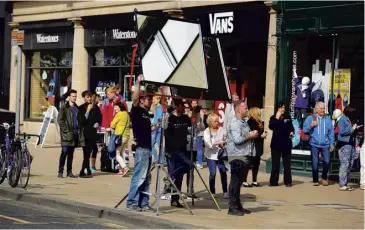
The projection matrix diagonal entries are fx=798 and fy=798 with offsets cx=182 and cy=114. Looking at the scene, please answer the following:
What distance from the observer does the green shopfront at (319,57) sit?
58.6 ft

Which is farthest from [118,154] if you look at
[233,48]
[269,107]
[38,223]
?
[38,223]

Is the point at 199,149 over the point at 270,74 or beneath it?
beneath

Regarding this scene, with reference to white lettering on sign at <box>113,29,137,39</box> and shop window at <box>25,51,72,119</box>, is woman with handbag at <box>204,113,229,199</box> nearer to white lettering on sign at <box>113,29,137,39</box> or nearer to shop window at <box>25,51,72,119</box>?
white lettering on sign at <box>113,29,137,39</box>

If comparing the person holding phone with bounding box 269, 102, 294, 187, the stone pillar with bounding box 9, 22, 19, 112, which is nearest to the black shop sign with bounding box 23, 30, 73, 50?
the stone pillar with bounding box 9, 22, 19, 112

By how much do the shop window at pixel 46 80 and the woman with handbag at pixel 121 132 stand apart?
9141 millimetres

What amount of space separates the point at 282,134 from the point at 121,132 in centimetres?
361

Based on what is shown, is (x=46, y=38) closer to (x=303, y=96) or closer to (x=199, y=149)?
(x=199, y=149)

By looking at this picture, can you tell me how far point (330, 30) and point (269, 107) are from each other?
264 centimetres

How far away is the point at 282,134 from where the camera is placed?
659 inches

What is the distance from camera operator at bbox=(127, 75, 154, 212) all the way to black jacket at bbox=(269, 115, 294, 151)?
5.03m

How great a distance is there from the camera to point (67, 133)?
17281 mm

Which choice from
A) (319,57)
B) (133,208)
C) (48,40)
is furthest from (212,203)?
(48,40)

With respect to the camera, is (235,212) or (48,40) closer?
(235,212)

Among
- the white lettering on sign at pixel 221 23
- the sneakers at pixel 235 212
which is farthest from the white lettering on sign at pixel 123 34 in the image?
the sneakers at pixel 235 212
